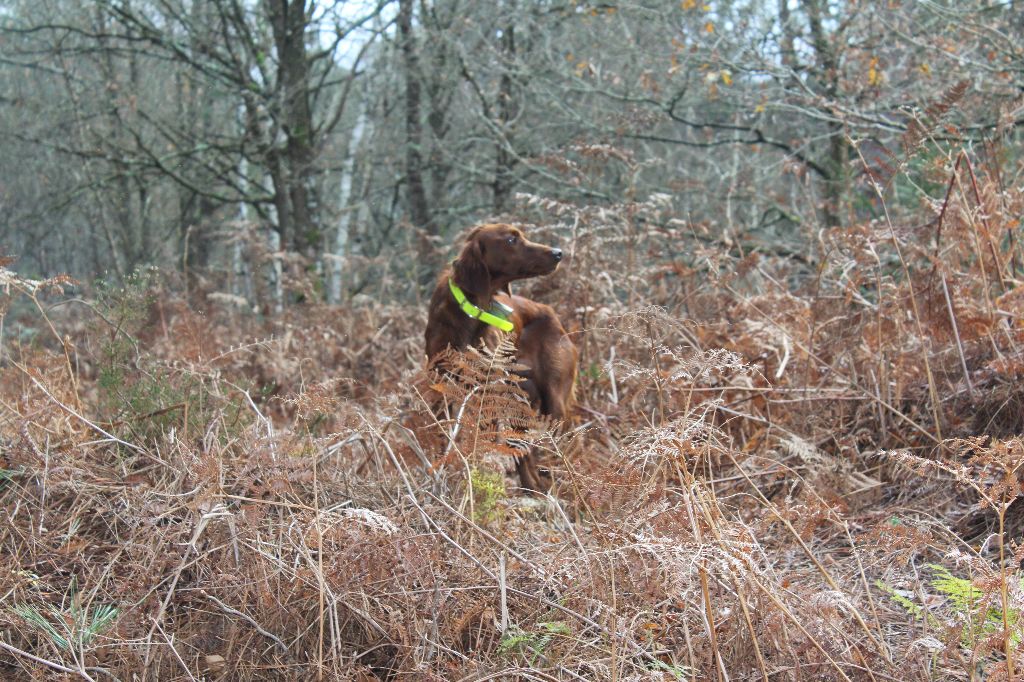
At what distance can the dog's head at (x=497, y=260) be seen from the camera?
5223mm

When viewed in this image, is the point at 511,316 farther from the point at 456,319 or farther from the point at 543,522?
the point at 543,522

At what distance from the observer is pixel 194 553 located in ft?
10.5

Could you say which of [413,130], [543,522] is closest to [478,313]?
[543,522]

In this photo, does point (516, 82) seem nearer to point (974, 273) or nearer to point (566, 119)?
point (566, 119)

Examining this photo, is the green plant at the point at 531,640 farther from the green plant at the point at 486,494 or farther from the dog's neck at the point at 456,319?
the dog's neck at the point at 456,319

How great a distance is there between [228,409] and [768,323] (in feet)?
9.08

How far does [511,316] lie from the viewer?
5242 mm

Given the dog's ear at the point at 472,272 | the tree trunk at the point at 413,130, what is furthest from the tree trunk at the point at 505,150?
the dog's ear at the point at 472,272

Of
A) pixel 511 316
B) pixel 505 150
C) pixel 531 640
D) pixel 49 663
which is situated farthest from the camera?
pixel 505 150

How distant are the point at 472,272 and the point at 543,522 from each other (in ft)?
5.95

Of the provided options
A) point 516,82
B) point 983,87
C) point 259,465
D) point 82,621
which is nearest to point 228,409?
point 259,465

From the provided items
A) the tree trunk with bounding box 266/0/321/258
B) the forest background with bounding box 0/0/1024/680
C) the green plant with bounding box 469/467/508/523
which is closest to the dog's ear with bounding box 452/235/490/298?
the forest background with bounding box 0/0/1024/680

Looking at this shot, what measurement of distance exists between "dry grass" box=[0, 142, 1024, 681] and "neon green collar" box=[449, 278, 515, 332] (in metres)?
0.76

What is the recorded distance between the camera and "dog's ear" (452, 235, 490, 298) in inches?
205
